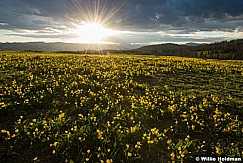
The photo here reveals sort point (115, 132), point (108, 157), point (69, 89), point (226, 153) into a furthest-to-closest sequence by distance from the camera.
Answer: point (69, 89) → point (115, 132) → point (226, 153) → point (108, 157)

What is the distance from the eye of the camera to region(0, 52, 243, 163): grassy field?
6.97 meters

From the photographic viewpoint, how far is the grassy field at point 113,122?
697cm

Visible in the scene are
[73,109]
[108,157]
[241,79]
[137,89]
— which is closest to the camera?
[108,157]

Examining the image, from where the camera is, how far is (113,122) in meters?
8.18

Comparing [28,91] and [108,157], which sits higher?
[28,91]

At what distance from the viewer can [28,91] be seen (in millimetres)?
11750

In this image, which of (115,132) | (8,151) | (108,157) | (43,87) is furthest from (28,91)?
(108,157)

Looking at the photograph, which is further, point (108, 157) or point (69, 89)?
point (69, 89)

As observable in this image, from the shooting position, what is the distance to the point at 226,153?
279 inches

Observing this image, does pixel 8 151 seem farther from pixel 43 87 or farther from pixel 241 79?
pixel 241 79

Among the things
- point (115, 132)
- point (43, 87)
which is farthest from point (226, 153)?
point (43, 87)

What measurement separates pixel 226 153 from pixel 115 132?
12.3 ft

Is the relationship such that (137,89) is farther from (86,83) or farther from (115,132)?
(115,132)

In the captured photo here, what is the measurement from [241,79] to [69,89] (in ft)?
45.6
